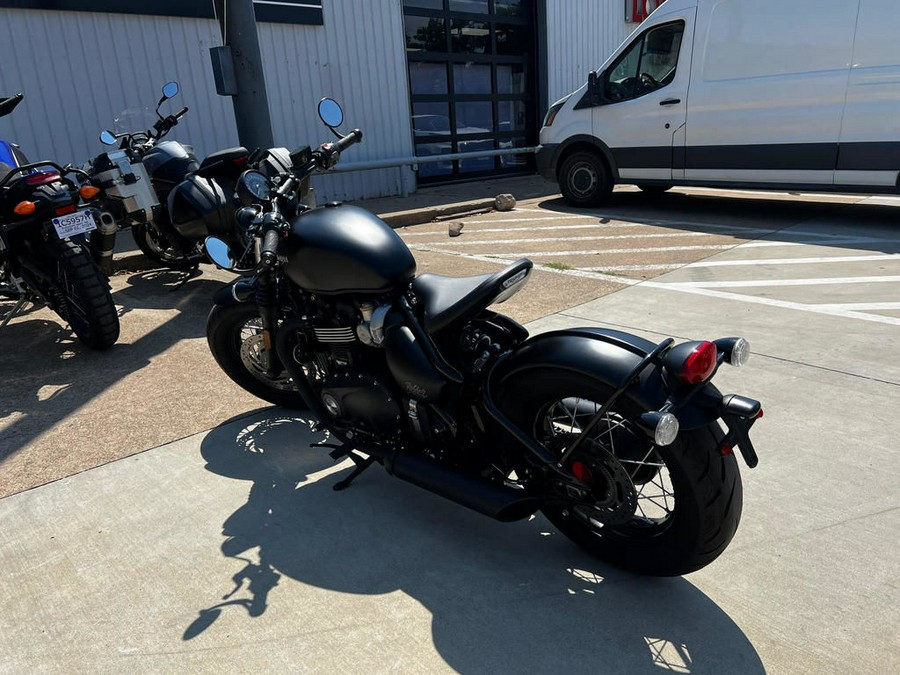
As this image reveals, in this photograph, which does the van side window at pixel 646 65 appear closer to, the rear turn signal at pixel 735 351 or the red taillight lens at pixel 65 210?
the red taillight lens at pixel 65 210

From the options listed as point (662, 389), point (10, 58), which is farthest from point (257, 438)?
point (10, 58)

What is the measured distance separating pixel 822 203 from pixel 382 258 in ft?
28.7

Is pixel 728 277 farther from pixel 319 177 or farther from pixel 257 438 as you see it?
pixel 319 177

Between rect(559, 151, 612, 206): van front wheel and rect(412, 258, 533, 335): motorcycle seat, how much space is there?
752 centimetres

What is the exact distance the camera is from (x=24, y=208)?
447cm

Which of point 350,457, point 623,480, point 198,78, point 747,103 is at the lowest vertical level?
point 350,457

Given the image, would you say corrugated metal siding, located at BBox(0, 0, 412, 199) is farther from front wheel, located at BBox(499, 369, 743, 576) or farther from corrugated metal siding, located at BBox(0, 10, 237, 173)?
front wheel, located at BBox(499, 369, 743, 576)

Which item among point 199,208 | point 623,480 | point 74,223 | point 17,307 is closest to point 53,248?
point 74,223

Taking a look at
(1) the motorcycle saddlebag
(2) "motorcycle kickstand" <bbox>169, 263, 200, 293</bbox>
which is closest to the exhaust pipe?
(1) the motorcycle saddlebag

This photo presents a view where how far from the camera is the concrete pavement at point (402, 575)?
6.91ft

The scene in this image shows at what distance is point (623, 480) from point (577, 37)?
1417 centimetres

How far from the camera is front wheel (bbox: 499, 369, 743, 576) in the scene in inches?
82.7

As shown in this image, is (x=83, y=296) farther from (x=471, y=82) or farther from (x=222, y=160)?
(x=471, y=82)

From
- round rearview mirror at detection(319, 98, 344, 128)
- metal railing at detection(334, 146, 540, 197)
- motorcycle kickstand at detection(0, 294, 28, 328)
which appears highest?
round rearview mirror at detection(319, 98, 344, 128)
